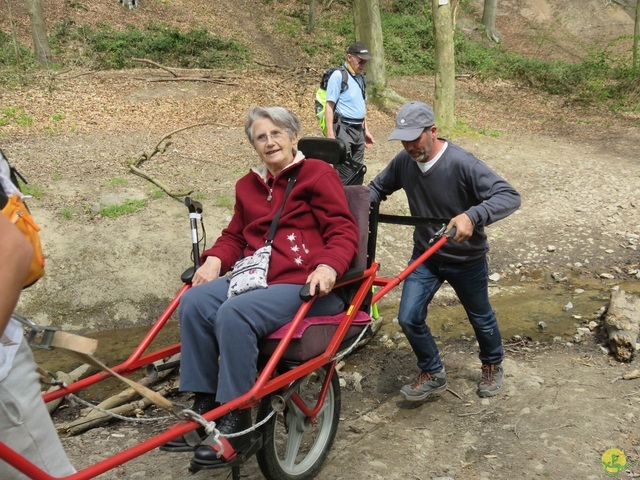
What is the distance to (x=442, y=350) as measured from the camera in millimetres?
5973

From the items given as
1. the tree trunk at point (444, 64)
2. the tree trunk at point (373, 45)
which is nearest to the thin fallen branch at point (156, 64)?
the tree trunk at point (373, 45)

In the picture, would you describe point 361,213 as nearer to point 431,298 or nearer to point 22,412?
point 431,298

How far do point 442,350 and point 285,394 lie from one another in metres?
2.99

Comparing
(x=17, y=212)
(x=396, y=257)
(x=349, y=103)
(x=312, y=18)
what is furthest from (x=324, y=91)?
(x=312, y=18)

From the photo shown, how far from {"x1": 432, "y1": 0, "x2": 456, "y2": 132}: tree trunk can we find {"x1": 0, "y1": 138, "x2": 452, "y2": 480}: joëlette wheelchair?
919cm

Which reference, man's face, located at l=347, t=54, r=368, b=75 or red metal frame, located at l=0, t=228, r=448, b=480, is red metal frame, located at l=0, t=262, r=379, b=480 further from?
man's face, located at l=347, t=54, r=368, b=75

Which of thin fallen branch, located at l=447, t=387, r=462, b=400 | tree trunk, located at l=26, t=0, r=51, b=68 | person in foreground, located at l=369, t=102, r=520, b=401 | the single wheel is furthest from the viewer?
tree trunk, located at l=26, t=0, r=51, b=68

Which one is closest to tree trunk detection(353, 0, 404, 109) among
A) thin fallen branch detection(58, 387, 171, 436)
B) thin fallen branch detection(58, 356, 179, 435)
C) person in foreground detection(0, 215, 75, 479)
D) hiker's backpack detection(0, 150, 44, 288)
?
thin fallen branch detection(58, 356, 179, 435)

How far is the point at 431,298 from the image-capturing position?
15.4 feet

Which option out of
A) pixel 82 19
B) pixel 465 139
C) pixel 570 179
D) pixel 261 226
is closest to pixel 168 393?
pixel 261 226

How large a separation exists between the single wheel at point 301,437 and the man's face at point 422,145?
1594 mm

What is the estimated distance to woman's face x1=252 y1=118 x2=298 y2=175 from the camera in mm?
3781

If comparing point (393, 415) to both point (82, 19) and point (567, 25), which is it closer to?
point (82, 19)

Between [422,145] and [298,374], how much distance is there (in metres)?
1.88
